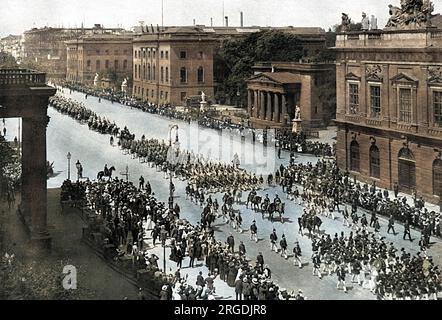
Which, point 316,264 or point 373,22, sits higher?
point 373,22

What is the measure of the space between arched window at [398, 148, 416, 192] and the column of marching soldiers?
2567mm

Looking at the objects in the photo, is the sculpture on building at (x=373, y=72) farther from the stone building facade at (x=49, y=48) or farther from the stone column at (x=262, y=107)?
the stone column at (x=262, y=107)

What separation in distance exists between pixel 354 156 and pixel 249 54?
38423mm

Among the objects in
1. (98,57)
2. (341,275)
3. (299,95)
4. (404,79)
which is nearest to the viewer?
(341,275)

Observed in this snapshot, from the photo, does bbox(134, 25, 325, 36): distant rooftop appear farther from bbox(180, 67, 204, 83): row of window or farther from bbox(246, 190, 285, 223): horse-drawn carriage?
bbox(246, 190, 285, 223): horse-drawn carriage

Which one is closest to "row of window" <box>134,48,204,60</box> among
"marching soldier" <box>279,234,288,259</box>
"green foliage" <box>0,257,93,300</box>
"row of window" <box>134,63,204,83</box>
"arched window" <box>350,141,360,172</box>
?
"row of window" <box>134,63,204,83</box>

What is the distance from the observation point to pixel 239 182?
4181cm

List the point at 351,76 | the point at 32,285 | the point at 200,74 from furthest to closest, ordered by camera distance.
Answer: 1. the point at 200,74
2. the point at 351,76
3. the point at 32,285

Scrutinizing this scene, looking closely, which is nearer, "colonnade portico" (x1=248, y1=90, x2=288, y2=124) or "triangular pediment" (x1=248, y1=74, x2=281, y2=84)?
"colonnade portico" (x1=248, y1=90, x2=288, y2=124)

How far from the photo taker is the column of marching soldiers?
22.7m

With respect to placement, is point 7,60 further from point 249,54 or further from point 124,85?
point 124,85

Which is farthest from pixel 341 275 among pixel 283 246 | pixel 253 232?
pixel 253 232

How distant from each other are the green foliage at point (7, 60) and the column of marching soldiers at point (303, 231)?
805cm
